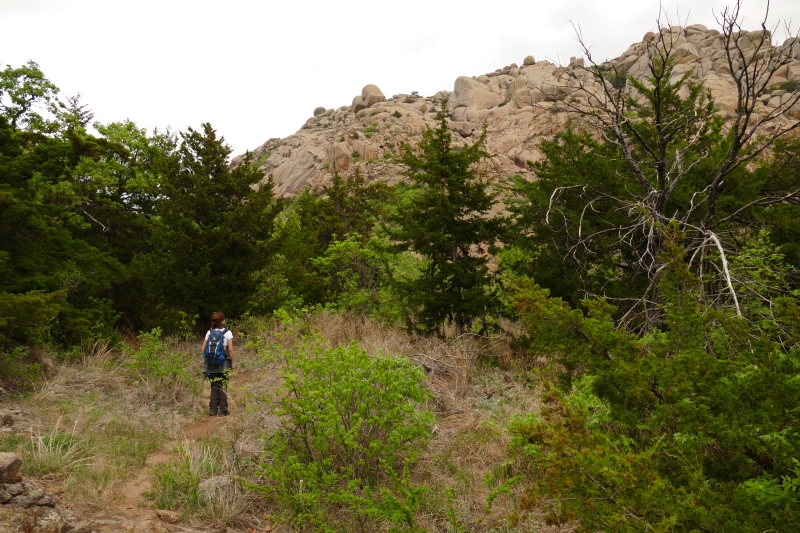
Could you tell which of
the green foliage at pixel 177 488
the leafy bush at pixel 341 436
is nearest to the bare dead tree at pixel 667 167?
the leafy bush at pixel 341 436

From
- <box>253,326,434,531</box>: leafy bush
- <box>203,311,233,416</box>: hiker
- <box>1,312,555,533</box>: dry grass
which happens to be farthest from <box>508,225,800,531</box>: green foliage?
<box>203,311,233,416</box>: hiker

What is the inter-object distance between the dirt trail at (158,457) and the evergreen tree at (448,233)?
412 cm

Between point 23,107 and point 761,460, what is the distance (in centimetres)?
2176

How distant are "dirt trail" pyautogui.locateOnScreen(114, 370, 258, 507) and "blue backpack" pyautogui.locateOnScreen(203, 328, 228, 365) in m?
0.85

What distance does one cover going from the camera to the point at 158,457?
16.4ft

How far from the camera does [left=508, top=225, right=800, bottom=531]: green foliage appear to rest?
1.95 metres

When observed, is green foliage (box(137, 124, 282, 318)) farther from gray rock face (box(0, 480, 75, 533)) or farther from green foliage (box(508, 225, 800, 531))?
green foliage (box(508, 225, 800, 531))

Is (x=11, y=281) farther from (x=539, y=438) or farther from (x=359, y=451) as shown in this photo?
(x=539, y=438)

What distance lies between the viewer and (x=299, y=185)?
1724 inches

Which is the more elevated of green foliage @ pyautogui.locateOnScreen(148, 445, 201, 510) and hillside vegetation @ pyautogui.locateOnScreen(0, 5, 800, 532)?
hillside vegetation @ pyautogui.locateOnScreen(0, 5, 800, 532)

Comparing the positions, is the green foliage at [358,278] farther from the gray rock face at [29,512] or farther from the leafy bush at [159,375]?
the gray rock face at [29,512]

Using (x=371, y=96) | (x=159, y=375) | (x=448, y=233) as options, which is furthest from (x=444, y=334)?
(x=371, y=96)

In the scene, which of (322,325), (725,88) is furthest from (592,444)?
(725,88)

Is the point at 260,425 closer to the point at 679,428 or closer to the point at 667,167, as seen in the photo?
the point at 679,428
